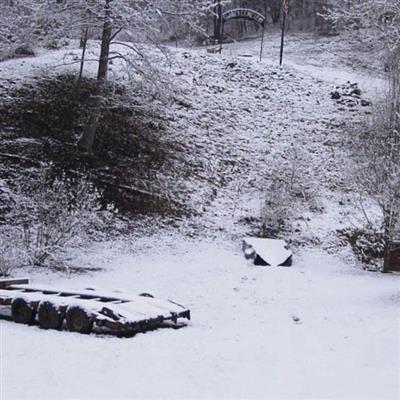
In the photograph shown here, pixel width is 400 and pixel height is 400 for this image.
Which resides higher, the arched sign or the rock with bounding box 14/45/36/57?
the arched sign

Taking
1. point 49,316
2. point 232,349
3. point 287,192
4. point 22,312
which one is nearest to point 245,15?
point 287,192

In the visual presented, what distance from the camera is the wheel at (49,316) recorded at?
8.01 metres

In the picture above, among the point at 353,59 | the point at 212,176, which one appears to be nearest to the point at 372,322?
the point at 212,176

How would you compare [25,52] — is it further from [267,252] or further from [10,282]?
[10,282]

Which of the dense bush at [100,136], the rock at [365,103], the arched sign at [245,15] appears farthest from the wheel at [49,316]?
the arched sign at [245,15]

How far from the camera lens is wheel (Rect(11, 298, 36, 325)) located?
8.27 metres

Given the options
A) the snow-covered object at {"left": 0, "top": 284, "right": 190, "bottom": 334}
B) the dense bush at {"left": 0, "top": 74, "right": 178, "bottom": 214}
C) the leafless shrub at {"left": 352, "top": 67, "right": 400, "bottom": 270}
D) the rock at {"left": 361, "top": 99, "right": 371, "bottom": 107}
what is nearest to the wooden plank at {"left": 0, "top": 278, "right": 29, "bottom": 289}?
the snow-covered object at {"left": 0, "top": 284, "right": 190, "bottom": 334}

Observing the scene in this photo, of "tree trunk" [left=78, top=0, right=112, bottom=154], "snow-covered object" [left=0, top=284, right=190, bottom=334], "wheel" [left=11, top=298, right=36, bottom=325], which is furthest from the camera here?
"tree trunk" [left=78, top=0, right=112, bottom=154]

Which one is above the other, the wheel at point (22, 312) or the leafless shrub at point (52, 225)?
the leafless shrub at point (52, 225)

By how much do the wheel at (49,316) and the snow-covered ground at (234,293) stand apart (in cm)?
15

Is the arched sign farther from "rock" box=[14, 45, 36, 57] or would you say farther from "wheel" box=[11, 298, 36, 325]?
"wheel" box=[11, 298, 36, 325]

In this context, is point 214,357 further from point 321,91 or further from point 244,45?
point 244,45

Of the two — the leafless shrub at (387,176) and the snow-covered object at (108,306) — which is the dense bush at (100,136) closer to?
the leafless shrub at (387,176)

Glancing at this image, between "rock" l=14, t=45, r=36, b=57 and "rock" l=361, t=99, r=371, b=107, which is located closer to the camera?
"rock" l=14, t=45, r=36, b=57
